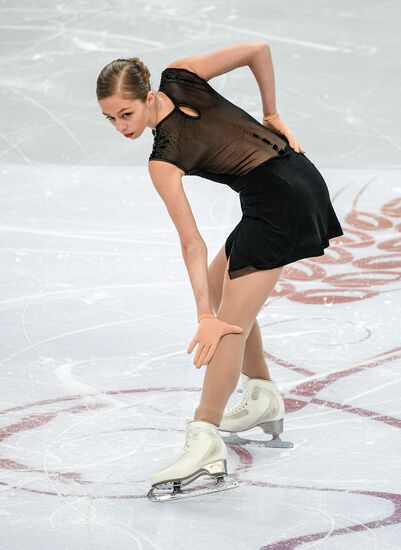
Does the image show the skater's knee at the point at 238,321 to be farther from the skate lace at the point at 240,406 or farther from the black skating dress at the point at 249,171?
the skate lace at the point at 240,406

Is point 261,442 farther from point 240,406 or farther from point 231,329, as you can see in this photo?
point 231,329

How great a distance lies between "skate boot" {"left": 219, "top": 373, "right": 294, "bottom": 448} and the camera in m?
3.59

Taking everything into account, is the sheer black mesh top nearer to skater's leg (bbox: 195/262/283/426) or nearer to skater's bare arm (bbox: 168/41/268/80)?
skater's bare arm (bbox: 168/41/268/80)

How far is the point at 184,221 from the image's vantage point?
10.3 feet

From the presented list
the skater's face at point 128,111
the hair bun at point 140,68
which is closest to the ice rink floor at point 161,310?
the skater's face at point 128,111

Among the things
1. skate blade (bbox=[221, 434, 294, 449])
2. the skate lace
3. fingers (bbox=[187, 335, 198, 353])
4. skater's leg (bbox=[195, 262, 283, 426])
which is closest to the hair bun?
skater's leg (bbox=[195, 262, 283, 426])

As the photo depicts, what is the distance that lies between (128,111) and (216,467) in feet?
3.33

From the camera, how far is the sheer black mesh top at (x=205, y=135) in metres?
3.20

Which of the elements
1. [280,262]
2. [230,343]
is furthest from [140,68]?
[230,343]

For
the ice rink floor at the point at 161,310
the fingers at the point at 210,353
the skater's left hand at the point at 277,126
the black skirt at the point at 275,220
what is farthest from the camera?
the skater's left hand at the point at 277,126

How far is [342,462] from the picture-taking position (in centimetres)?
342

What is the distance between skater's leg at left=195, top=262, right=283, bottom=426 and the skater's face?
519 mm

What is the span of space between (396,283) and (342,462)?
192cm

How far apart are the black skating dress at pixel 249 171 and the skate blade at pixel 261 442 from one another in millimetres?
602
